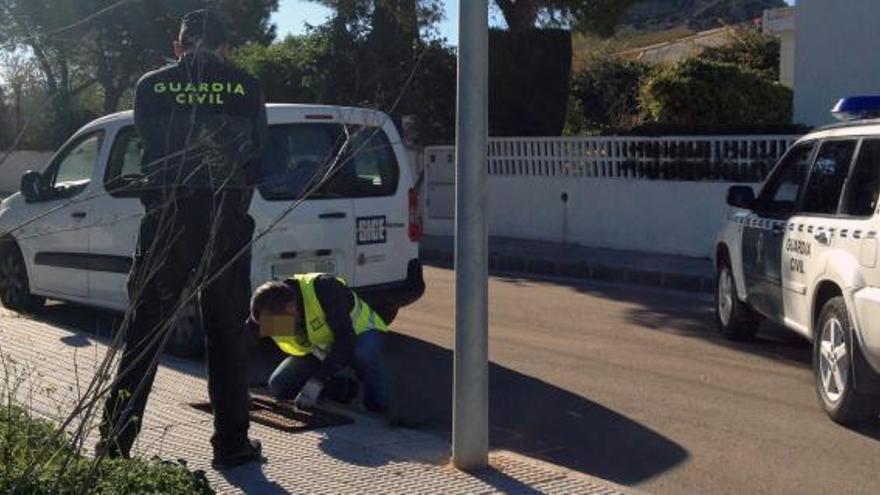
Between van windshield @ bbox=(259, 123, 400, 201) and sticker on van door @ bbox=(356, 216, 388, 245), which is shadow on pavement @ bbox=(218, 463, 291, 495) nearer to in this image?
van windshield @ bbox=(259, 123, 400, 201)

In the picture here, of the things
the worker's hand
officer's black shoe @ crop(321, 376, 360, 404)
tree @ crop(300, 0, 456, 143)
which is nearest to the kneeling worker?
the worker's hand

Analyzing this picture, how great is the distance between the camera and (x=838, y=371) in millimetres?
7363

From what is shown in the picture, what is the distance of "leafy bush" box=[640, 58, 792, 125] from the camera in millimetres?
19141

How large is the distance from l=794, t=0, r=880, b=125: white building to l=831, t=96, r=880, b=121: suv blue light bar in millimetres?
9439

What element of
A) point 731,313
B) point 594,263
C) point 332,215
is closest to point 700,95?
point 594,263

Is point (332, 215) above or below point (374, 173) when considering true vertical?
below

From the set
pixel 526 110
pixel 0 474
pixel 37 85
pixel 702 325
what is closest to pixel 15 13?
pixel 37 85

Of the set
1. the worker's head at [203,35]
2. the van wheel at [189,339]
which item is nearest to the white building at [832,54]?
the van wheel at [189,339]

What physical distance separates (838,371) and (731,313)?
9.34ft

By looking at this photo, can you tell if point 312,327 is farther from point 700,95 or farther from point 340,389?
point 700,95

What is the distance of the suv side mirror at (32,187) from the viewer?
34.2 feet

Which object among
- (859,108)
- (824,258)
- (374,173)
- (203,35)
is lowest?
(824,258)

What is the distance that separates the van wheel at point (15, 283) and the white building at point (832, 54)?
10920mm

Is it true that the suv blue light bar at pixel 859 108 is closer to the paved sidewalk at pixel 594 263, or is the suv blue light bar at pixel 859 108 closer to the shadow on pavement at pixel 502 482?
the shadow on pavement at pixel 502 482
